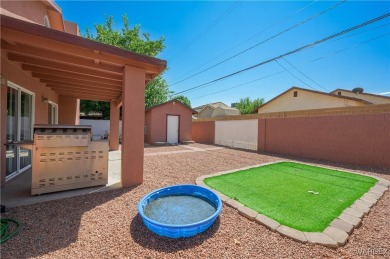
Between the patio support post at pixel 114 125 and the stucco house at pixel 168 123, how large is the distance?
410 cm

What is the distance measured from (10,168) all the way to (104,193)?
8.97 ft

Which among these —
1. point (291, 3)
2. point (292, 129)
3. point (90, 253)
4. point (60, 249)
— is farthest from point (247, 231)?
point (291, 3)

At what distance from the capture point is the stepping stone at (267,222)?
2553 millimetres

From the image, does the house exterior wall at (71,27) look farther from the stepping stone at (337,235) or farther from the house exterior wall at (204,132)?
the stepping stone at (337,235)

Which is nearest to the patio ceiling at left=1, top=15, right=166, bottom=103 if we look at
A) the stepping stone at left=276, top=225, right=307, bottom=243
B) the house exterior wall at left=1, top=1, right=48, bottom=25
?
the house exterior wall at left=1, top=1, right=48, bottom=25

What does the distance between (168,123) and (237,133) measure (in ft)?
18.0

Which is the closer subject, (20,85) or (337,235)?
(337,235)

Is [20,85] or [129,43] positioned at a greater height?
[129,43]

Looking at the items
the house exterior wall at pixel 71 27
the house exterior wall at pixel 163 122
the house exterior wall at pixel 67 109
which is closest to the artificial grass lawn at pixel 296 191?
the house exterior wall at pixel 67 109

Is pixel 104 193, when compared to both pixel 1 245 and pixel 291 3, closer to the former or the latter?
pixel 1 245

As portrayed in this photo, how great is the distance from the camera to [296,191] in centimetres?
405

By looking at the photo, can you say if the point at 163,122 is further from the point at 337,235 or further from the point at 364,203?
the point at 337,235

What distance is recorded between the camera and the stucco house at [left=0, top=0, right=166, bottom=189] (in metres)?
2.97

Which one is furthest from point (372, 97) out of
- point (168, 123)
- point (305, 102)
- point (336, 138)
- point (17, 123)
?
point (17, 123)
